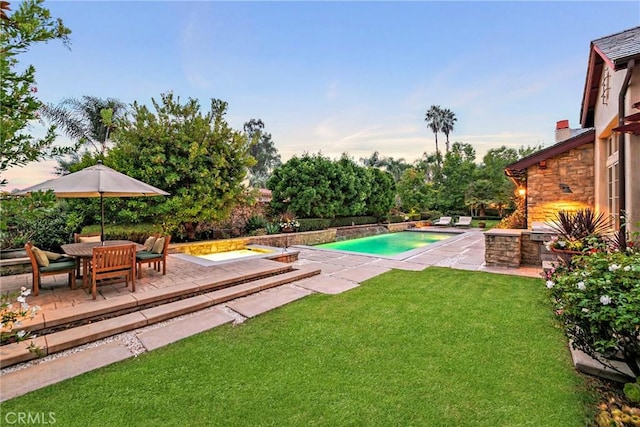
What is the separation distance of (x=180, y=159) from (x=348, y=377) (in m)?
10.3

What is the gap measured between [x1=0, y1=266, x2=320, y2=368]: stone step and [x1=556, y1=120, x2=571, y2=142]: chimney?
43.6ft

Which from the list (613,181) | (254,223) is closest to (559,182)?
(613,181)

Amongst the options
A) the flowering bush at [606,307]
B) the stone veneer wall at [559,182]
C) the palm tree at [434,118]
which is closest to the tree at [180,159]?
the flowering bush at [606,307]

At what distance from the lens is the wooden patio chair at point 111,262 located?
5109 millimetres

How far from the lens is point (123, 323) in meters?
4.53

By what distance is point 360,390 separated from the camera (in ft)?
9.82

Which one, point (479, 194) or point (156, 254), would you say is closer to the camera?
point (156, 254)

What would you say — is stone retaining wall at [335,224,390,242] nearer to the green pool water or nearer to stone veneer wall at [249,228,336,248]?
the green pool water

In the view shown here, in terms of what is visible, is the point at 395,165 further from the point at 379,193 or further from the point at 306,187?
the point at 306,187

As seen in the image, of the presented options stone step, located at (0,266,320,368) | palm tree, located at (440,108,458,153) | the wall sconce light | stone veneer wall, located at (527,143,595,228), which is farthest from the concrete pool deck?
palm tree, located at (440,108,458,153)

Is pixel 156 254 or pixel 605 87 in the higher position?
pixel 605 87

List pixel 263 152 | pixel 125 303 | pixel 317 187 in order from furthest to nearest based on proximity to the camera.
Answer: pixel 263 152
pixel 317 187
pixel 125 303

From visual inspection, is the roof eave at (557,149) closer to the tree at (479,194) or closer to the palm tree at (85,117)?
the tree at (479,194)

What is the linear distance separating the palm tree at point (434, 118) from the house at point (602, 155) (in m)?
35.2
